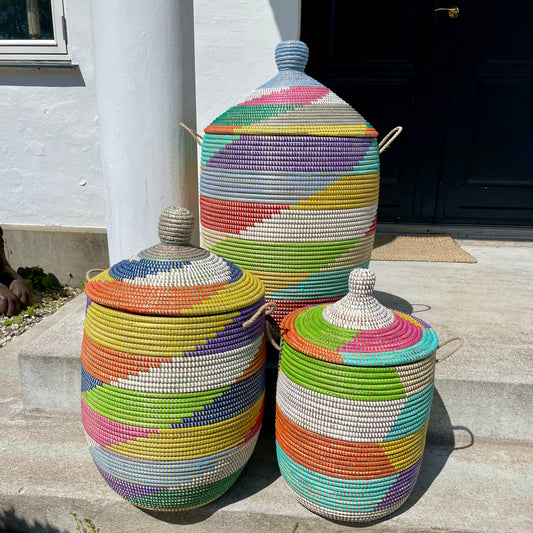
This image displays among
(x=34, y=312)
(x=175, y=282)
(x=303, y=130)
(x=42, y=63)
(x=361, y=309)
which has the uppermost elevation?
(x=42, y=63)

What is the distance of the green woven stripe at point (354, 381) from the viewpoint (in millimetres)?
1229

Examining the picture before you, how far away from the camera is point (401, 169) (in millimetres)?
3650

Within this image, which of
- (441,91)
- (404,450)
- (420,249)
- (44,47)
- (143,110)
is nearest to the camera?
(404,450)

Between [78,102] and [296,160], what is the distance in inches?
84.3

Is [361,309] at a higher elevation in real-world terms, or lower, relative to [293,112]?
lower

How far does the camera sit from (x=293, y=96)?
5.28 feet

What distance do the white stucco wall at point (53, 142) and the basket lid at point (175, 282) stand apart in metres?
2.04

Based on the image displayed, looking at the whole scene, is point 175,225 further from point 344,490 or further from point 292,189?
point 344,490

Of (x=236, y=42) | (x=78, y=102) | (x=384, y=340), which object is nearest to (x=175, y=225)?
(x=384, y=340)

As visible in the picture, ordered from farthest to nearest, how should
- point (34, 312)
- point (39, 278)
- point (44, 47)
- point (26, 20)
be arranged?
point (39, 278), point (26, 20), point (44, 47), point (34, 312)

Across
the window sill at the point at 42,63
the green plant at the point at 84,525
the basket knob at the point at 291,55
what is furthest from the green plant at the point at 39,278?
the basket knob at the point at 291,55

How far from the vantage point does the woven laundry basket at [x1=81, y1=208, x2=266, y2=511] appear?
3.94ft

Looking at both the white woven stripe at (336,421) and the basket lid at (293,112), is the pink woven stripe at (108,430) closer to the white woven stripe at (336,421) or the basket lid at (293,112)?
the white woven stripe at (336,421)

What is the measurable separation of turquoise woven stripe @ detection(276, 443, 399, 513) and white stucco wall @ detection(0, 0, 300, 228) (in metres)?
2.22
